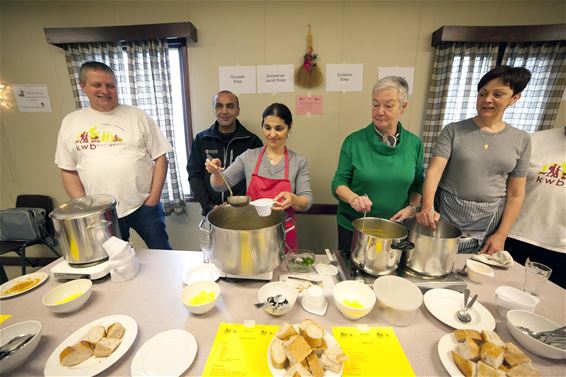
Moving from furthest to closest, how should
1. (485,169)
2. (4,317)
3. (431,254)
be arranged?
(485,169) → (431,254) → (4,317)

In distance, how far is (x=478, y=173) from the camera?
1.40 m

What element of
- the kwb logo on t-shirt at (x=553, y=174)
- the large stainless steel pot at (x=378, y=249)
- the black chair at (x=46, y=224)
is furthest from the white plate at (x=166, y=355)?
the black chair at (x=46, y=224)

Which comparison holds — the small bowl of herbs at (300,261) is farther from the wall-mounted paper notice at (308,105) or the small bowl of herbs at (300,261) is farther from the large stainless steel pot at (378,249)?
the wall-mounted paper notice at (308,105)

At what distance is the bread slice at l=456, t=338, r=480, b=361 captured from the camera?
2.18 feet

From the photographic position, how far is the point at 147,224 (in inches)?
73.2

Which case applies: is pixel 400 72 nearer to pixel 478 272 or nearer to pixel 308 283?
pixel 478 272

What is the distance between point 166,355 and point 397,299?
31.8 inches

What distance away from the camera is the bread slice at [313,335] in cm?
68

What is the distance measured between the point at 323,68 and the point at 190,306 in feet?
7.39

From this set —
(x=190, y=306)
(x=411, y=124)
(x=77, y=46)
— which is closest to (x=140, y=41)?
(x=77, y=46)

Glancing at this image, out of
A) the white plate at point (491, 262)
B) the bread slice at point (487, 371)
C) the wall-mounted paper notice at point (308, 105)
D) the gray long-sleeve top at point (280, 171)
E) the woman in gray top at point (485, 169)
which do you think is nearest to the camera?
the bread slice at point (487, 371)

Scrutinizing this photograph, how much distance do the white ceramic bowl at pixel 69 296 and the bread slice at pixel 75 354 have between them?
0.20 m

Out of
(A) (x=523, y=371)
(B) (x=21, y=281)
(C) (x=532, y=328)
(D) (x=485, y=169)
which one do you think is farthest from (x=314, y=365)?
(D) (x=485, y=169)

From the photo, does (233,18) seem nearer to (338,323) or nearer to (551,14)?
(338,323)
